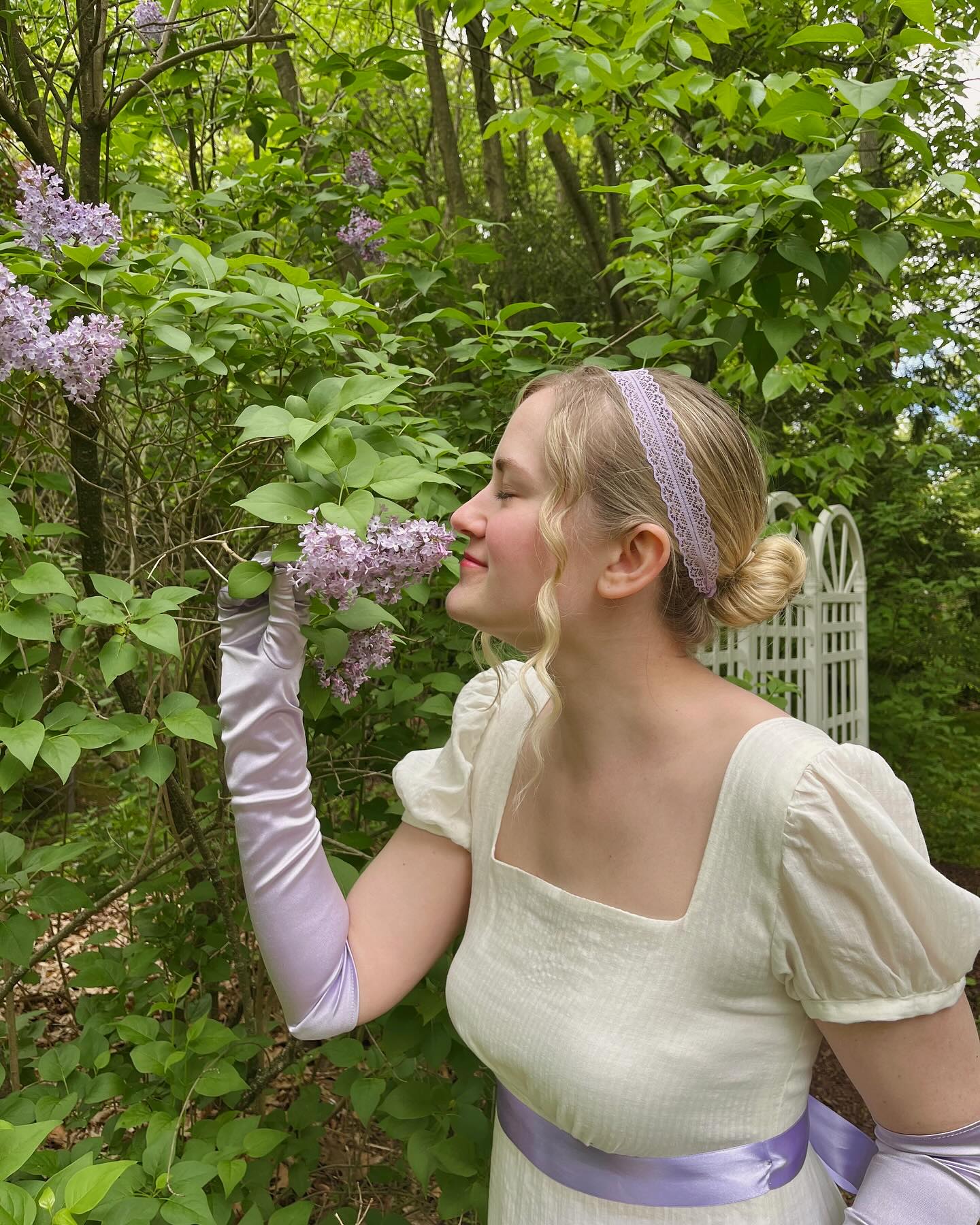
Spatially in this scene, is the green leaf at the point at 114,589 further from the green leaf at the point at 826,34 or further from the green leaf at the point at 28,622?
the green leaf at the point at 826,34

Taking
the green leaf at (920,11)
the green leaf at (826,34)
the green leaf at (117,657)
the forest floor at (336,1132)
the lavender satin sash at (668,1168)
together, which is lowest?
the forest floor at (336,1132)

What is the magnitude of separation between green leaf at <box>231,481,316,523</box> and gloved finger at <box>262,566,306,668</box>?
3.2 inches

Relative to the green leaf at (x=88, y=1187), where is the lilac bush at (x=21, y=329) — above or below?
above

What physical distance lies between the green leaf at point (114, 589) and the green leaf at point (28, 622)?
0.07 m

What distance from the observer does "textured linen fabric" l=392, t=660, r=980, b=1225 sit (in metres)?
1.05

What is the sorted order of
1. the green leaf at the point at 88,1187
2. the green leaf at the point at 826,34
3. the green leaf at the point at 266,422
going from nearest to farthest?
1. the green leaf at the point at 88,1187
2. the green leaf at the point at 266,422
3. the green leaf at the point at 826,34

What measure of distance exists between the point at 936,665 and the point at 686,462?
6223 millimetres

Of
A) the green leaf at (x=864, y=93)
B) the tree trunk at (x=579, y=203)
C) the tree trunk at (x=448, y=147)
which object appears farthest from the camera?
the tree trunk at (x=448, y=147)

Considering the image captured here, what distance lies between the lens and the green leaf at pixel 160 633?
1200 mm

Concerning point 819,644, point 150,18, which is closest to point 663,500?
point 150,18

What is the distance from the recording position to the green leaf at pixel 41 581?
A: 121 centimetres

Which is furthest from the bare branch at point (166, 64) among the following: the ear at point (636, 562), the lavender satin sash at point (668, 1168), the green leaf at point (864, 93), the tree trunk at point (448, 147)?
the tree trunk at point (448, 147)

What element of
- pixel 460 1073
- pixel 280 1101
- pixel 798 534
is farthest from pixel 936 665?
pixel 460 1073

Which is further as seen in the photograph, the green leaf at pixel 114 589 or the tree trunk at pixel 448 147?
the tree trunk at pixel 448 147
